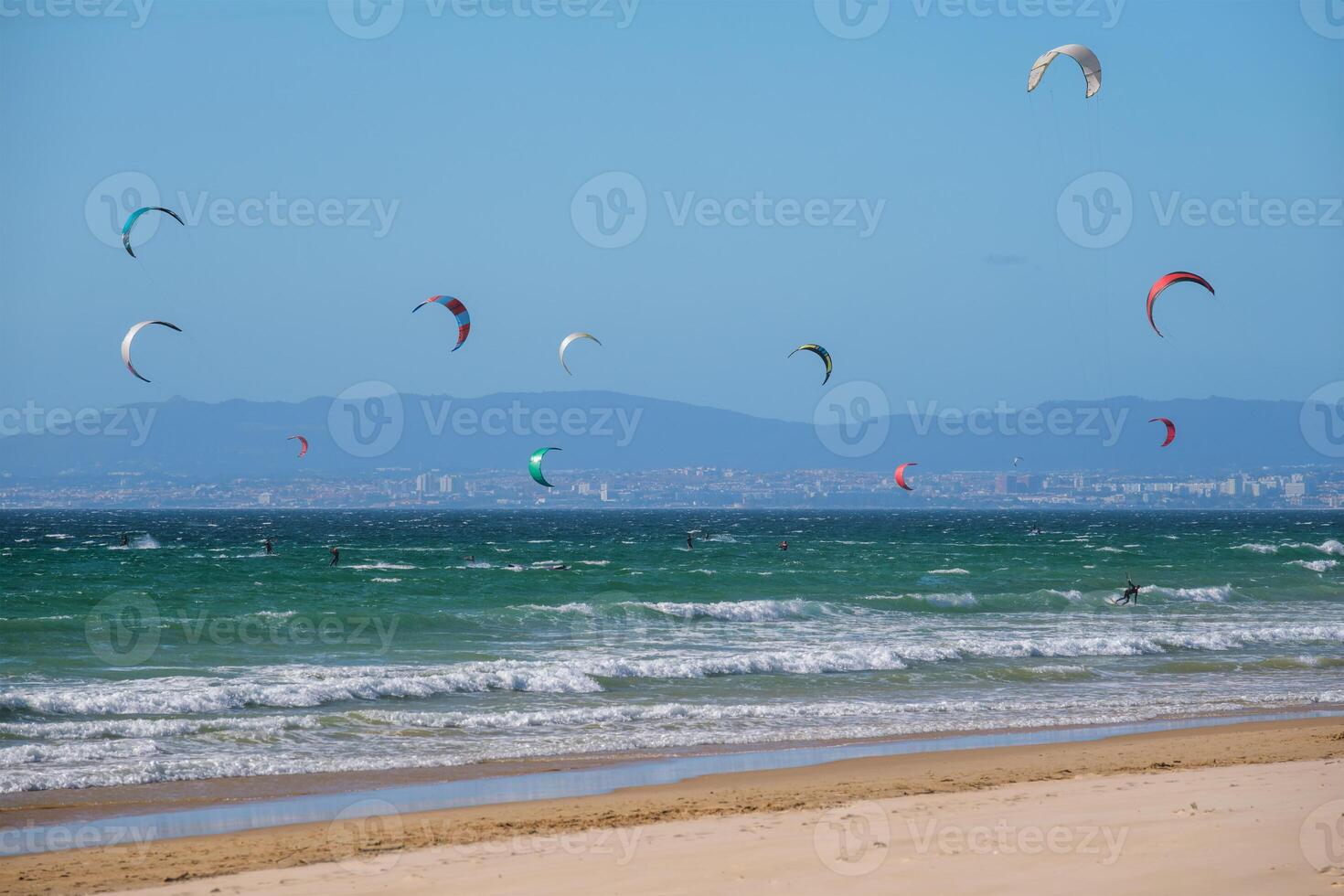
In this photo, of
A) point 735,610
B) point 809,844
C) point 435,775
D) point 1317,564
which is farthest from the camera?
point 1317,564

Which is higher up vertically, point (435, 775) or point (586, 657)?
point (586, 657)

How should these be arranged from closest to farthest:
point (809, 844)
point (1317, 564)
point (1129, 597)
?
point (809, 844) < point (1129, 597) < point (1317, 564)

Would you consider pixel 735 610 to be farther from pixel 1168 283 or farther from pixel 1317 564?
pixel 1317 564

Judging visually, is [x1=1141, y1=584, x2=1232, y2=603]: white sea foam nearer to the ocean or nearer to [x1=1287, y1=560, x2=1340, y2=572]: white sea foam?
the ocean

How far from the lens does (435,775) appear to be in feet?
39.0

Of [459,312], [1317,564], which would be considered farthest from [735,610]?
[1317,564]

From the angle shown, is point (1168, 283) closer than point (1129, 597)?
Yes

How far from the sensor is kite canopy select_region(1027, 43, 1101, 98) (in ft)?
57.4

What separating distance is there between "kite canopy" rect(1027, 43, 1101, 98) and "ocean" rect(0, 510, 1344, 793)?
8648 millimetres

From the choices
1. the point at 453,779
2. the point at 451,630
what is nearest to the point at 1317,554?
the point at 451,630

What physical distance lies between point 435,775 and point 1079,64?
527 inches

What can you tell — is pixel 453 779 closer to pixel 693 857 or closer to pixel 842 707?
pixel 693 857

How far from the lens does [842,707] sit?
53.0 ft

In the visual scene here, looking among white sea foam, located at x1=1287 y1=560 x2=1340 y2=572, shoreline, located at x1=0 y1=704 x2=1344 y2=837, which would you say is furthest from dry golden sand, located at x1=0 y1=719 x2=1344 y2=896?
white sea foam, located at x1=1287 y1=560 x2=1340 y2=572
